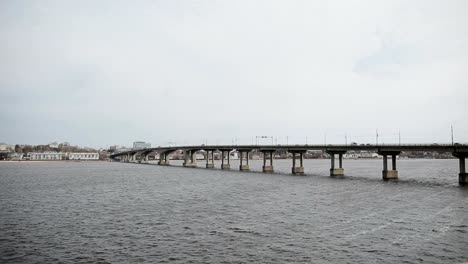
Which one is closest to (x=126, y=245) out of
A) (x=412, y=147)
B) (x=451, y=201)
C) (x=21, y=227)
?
(x=21, y=227)

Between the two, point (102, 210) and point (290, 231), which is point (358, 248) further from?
point (102, 210)

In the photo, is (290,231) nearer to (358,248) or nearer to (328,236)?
(328,236)

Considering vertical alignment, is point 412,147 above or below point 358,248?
above

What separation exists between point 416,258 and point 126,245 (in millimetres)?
22954

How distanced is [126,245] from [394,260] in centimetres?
2125

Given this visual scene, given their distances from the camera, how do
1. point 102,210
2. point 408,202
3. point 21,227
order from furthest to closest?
point 408,202 < point 102,210 < point 21,227

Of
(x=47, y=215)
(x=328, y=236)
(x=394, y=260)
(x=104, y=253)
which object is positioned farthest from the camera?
(x=47, y=215)

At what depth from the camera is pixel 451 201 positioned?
54.6 m

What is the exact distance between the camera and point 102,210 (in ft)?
161

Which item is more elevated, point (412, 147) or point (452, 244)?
point (412, 147)

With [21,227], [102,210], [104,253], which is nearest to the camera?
[104,253]

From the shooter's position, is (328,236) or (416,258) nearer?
(416,258)

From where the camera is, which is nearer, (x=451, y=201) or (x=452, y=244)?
(x=452, y=244)

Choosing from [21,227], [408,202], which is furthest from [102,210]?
[408,202]
